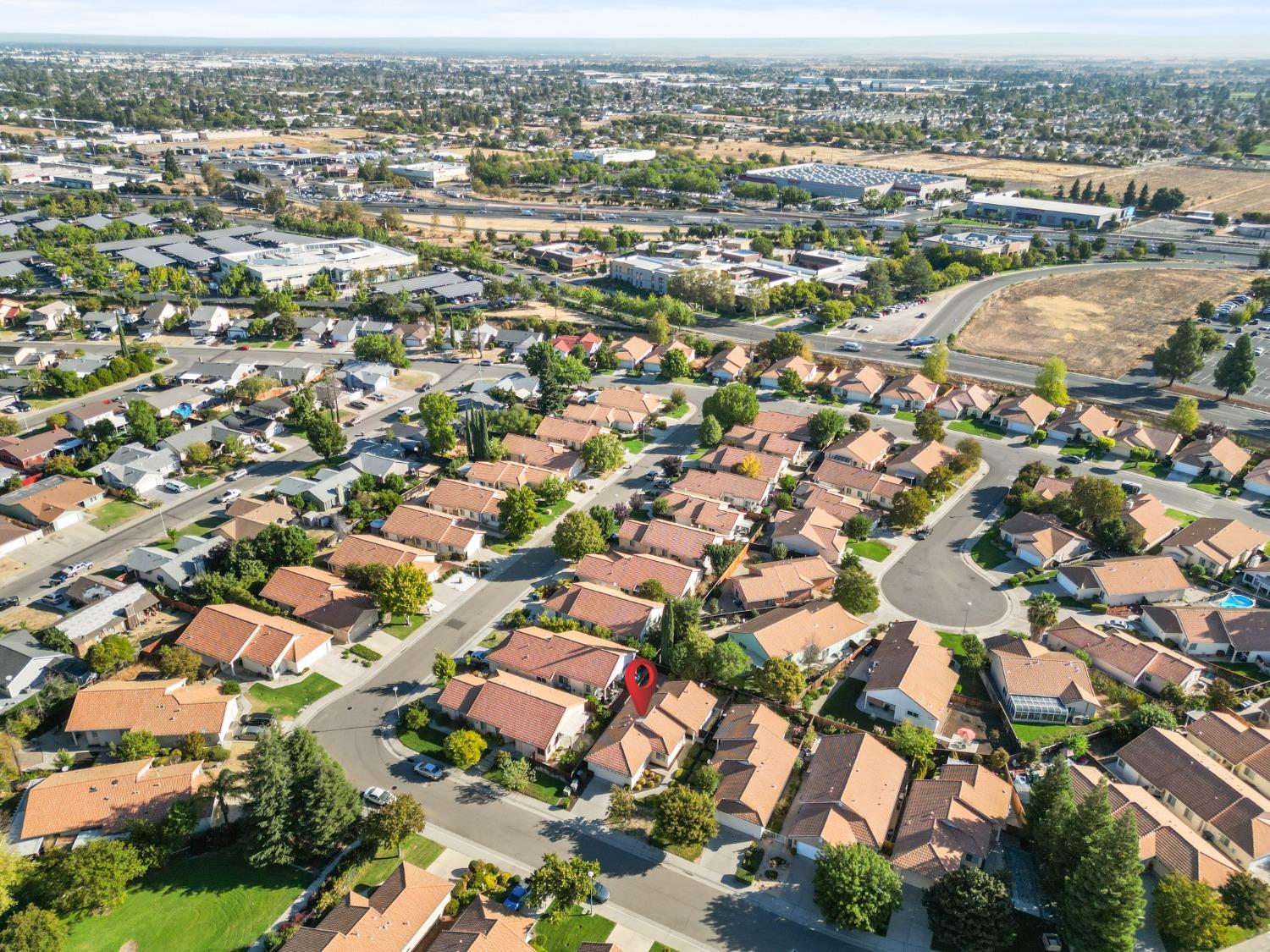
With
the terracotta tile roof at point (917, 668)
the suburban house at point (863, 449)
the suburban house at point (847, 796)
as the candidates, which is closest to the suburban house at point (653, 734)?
the suburban house at point (847, 796)

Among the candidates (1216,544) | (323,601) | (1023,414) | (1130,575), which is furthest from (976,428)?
(323,601)

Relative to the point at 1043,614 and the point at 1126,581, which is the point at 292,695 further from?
the point at 1126,581

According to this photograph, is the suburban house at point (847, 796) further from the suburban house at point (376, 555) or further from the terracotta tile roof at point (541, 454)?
the terracotta tile roof at point (541, 454)

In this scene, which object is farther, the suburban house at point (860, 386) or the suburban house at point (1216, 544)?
the suburban house at point (860, 386)

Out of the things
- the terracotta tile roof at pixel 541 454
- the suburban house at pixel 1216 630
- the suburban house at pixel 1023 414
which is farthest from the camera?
the suburban house at pixel 1023 414

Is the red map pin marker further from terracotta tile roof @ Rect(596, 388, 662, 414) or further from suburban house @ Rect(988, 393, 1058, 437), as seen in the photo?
suburban house @ Rect(988, 393, 1058, 437)

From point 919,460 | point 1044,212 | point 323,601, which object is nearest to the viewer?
point 323,601
